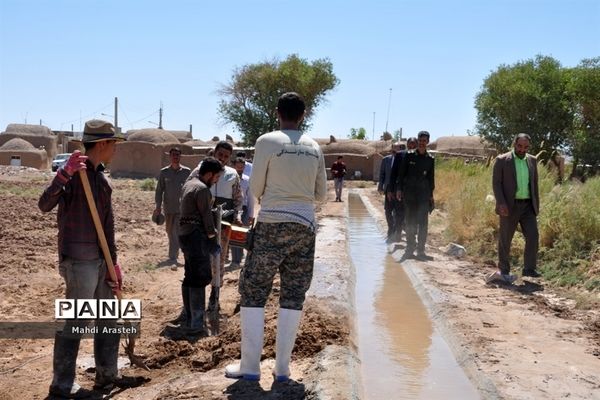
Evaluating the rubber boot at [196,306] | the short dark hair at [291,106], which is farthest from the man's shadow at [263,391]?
the rubber boot at [196,306]

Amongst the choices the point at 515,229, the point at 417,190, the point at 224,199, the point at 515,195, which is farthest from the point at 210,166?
the point at 417,190

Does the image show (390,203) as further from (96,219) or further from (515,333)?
(96,219)

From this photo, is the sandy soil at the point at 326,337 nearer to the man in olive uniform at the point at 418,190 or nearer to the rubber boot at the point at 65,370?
the rubber boot at the point at 65,370

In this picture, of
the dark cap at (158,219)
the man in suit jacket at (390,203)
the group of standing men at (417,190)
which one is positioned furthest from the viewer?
the man in suit jacket at (390,203)

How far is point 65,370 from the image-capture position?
486 centimetres

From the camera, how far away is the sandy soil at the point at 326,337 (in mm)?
4871

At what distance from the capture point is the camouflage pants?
462 centimetres

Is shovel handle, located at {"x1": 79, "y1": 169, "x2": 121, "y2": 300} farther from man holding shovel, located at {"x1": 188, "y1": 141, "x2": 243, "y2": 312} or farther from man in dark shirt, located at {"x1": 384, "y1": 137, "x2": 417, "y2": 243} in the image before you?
man in dark shirt, located at {"x1": 384, "y1": 137, "x2": 417, "y2": 243}

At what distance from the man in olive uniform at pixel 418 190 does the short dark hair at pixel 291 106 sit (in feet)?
20.9

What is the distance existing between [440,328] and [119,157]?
3497cm

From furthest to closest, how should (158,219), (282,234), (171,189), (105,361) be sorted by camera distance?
(171,189) < (158,219) < (105,361) < (282,234)

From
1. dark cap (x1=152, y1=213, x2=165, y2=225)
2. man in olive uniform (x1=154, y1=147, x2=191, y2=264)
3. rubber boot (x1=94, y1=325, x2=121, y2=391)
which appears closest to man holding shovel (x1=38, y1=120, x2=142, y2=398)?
rubber boot (x1=94, y1=325, x2=121, y2=391)

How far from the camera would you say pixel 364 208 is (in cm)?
2264

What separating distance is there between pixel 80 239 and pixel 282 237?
137 cm
